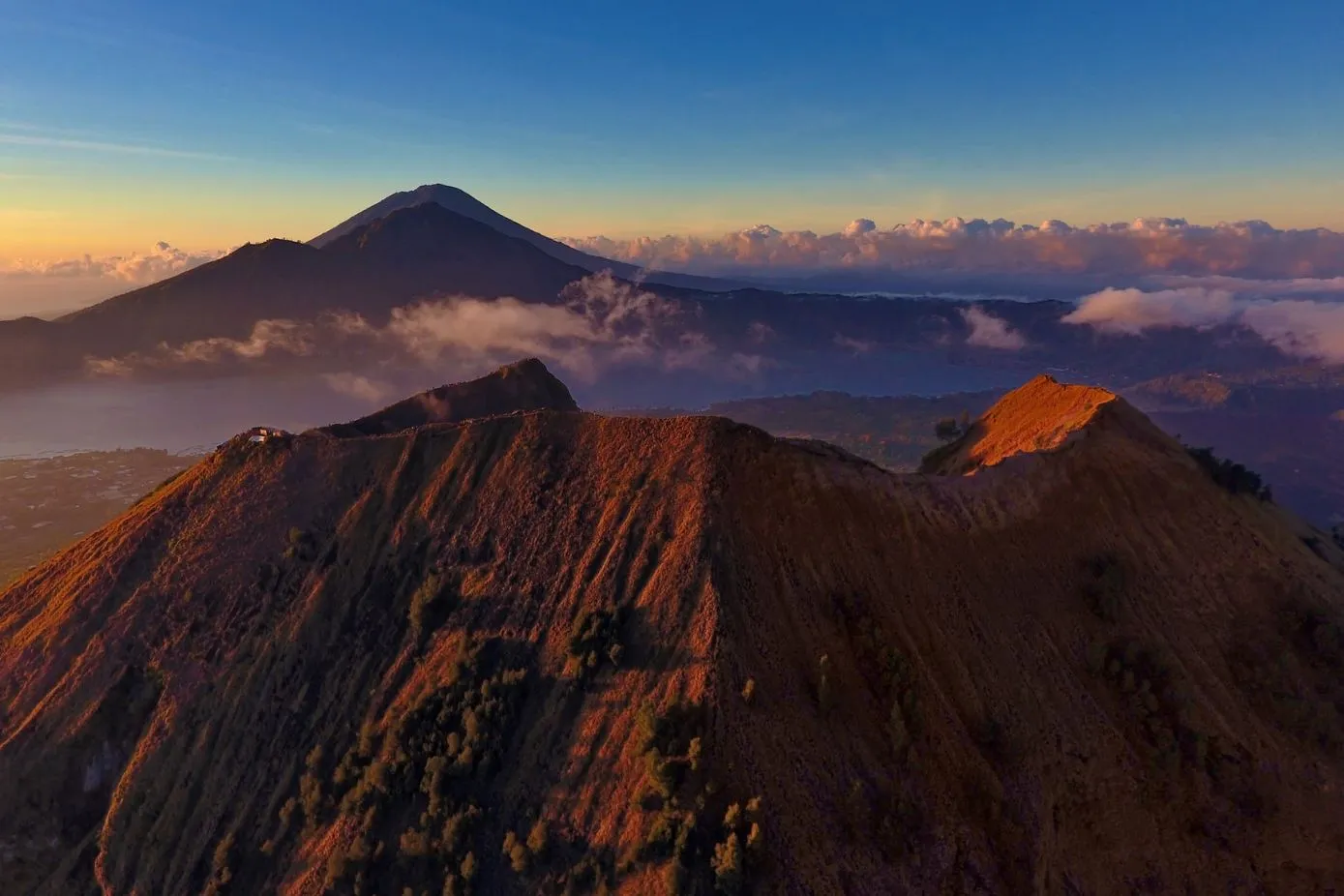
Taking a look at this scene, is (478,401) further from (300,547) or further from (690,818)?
(690,818)

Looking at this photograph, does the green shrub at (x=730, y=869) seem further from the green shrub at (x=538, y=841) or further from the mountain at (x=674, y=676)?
the green shrub at (x=538, y=841)

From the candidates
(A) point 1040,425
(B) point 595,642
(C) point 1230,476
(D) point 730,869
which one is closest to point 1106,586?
(C) point 1230,476

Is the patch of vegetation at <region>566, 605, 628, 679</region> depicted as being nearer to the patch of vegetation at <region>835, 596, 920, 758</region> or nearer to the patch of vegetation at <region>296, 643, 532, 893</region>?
the patch of vegetation at <region>296, 643, 532, 893</region>

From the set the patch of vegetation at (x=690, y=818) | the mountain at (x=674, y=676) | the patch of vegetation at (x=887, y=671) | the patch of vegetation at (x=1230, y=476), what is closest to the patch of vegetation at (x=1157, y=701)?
the mountain at (x=674, y=676)

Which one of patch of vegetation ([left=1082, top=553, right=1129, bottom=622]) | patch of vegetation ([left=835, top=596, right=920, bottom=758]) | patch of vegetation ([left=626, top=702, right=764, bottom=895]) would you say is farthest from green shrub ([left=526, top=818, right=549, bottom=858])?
patch of vegetation ([left=1082, top=553, right=1129, bottom=622])

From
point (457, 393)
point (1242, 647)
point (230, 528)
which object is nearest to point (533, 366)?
point (457, 393)
